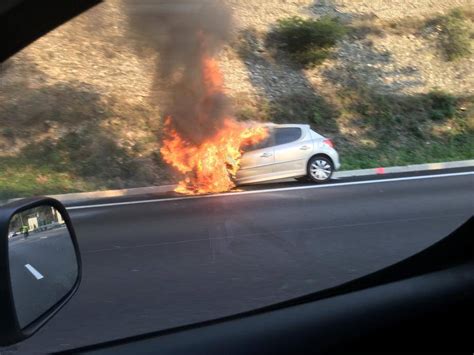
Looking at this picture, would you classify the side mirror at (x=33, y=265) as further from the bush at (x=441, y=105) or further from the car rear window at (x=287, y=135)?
the bush at (x=441, y=105)

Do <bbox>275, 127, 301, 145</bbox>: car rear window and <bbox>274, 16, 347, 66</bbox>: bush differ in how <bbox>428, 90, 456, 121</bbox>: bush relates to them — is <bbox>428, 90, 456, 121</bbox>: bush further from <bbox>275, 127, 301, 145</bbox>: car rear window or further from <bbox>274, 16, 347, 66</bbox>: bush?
<bbox>275, 127, 301, 145</bbox>: car rear window

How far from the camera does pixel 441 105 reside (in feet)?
64.5

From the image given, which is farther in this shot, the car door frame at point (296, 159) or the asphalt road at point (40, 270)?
the car door frame at point (296, 159)

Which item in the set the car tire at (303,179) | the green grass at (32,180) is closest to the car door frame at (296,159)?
the car tire at (303,179)

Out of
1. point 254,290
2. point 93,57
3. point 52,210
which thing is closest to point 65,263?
point 52,210

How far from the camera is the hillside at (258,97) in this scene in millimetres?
15086

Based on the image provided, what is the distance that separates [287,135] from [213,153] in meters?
1.59

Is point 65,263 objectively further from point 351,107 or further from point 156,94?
point 351,107

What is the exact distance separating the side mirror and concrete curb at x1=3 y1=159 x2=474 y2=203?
10.2 metres

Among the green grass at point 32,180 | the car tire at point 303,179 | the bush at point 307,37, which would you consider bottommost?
the green grass at point 32,180

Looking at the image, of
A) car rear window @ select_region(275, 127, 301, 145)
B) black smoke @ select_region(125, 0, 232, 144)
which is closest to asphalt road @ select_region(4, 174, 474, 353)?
car rear window @ select_region(275, 127, 301, 145)

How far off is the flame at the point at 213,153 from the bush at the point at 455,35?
1109 cm

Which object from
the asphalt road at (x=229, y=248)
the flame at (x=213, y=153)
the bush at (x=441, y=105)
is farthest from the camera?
the bush at (x=441, y=105)

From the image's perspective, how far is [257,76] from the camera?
65.6 feet
